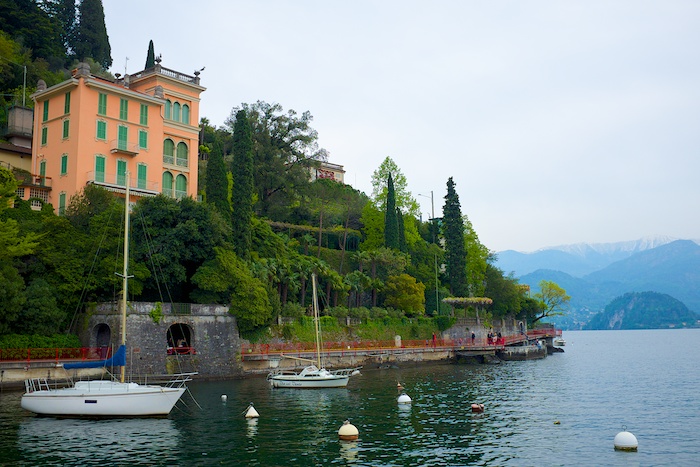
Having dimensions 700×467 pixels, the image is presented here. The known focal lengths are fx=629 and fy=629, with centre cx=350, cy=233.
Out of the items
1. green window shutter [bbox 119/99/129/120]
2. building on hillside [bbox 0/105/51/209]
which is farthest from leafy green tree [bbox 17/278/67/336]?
green window shutter [bbox 119/99/129/120]

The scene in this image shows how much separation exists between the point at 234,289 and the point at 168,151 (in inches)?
693

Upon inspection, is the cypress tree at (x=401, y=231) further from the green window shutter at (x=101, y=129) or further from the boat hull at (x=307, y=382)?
the green window shutter at (x=101, y=129)

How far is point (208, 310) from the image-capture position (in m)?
48.4

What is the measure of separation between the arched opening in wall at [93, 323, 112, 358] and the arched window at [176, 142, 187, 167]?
20.6 metres

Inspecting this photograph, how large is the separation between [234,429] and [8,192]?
27.3 metres

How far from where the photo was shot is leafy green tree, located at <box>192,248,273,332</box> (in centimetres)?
4850

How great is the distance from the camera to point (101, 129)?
2128 inches

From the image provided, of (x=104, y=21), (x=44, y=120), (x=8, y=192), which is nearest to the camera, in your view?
(x=8, y=192)

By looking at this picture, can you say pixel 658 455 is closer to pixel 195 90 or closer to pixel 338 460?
pixel 338 460

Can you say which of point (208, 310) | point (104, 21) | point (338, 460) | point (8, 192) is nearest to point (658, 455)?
point (338, 460)

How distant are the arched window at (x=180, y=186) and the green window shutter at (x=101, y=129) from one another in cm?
826

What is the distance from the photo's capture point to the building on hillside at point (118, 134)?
5300 centimetres

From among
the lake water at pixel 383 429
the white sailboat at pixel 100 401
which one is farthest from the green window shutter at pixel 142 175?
the white sailboat at pixel 100 401

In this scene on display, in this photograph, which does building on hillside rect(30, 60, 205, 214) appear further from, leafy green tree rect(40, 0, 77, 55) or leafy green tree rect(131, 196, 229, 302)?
leafy green tree rect(40, 0, 77, 55)
